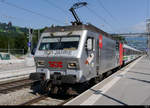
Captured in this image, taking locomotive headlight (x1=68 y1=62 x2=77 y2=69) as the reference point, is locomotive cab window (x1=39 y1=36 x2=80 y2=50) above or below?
above

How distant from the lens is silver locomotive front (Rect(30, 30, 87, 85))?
691cm

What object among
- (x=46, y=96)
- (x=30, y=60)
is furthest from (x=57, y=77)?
(x=30, y=60)

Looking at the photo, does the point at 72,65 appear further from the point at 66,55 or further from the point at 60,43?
the point at 60,43

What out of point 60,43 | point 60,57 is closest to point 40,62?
point 60,57

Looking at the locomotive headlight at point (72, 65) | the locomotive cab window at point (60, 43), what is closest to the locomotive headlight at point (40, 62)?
the locomotive cab window at point (60, 43)

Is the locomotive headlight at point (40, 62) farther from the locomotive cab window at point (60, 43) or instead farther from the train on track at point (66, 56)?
the locomotive cab window at point (60, 43)

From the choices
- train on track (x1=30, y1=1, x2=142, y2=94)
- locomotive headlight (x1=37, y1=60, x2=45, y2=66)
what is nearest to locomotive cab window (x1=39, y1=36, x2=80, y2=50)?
train on track (x1=30, y1=1, x2=142, y2=94)

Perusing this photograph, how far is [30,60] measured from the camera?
844 inches

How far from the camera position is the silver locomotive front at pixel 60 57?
6914 mm

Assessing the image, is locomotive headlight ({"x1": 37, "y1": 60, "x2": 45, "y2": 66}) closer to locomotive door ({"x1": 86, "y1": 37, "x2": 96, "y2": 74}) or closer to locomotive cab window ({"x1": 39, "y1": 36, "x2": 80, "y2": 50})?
locomotive cab window ({"x1": 39, "y1": 36, "x2": 80, "y2": 50})

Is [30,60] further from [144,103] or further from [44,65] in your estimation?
[144,103]

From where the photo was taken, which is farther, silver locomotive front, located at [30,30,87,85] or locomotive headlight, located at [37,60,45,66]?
locomotive headlight, located at [37,60,45,66]

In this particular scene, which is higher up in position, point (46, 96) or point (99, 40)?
point (99, 40)

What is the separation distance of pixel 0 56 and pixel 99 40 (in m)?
18.3
